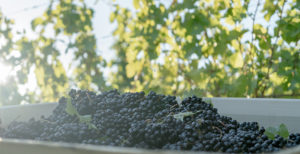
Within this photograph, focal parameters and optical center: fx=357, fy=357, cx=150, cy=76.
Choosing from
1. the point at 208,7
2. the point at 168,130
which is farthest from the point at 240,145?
the point at 208,7

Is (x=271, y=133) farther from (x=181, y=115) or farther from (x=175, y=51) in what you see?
(x=175, y=51)

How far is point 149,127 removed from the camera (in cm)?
83

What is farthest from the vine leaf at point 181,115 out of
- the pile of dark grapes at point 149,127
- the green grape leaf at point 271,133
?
the green grape leaf at point 271,133

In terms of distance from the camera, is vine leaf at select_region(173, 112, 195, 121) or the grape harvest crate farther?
the grape harvest crate

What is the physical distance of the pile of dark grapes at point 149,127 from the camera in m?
0.81

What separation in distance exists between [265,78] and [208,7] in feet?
2.66

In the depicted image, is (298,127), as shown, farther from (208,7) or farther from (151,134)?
(208,7)

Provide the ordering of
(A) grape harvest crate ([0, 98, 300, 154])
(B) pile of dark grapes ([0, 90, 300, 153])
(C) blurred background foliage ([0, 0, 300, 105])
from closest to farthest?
(B) pile of dark grapes ([0, 90, 300, 153])
(A) grape harvest crate ([0, 98, 300, 154])
(C) blurred background foliage ([0, 0, 300, 105])

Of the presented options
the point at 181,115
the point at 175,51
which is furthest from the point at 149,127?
the point at 175,51

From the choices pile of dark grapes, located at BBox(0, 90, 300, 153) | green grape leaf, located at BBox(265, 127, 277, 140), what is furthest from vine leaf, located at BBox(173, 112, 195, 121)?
green grape leaf, located at BBox(265, 127, 277, 140)

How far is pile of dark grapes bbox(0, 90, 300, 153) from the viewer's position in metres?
0.81

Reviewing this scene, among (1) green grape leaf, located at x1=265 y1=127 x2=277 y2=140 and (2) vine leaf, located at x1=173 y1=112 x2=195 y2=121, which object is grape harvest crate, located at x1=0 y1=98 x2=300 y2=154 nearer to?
(1) green grape leaf, located at x1=265 y1=127 x2=277 y2=140

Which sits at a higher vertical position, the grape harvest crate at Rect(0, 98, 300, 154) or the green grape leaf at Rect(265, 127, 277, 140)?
the grape harvest crate at Rect(0, 98, 300, 154)

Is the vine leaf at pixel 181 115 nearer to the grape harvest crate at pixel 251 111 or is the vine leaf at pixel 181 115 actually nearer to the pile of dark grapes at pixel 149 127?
the pile of dark grapes at pixel 149 127
